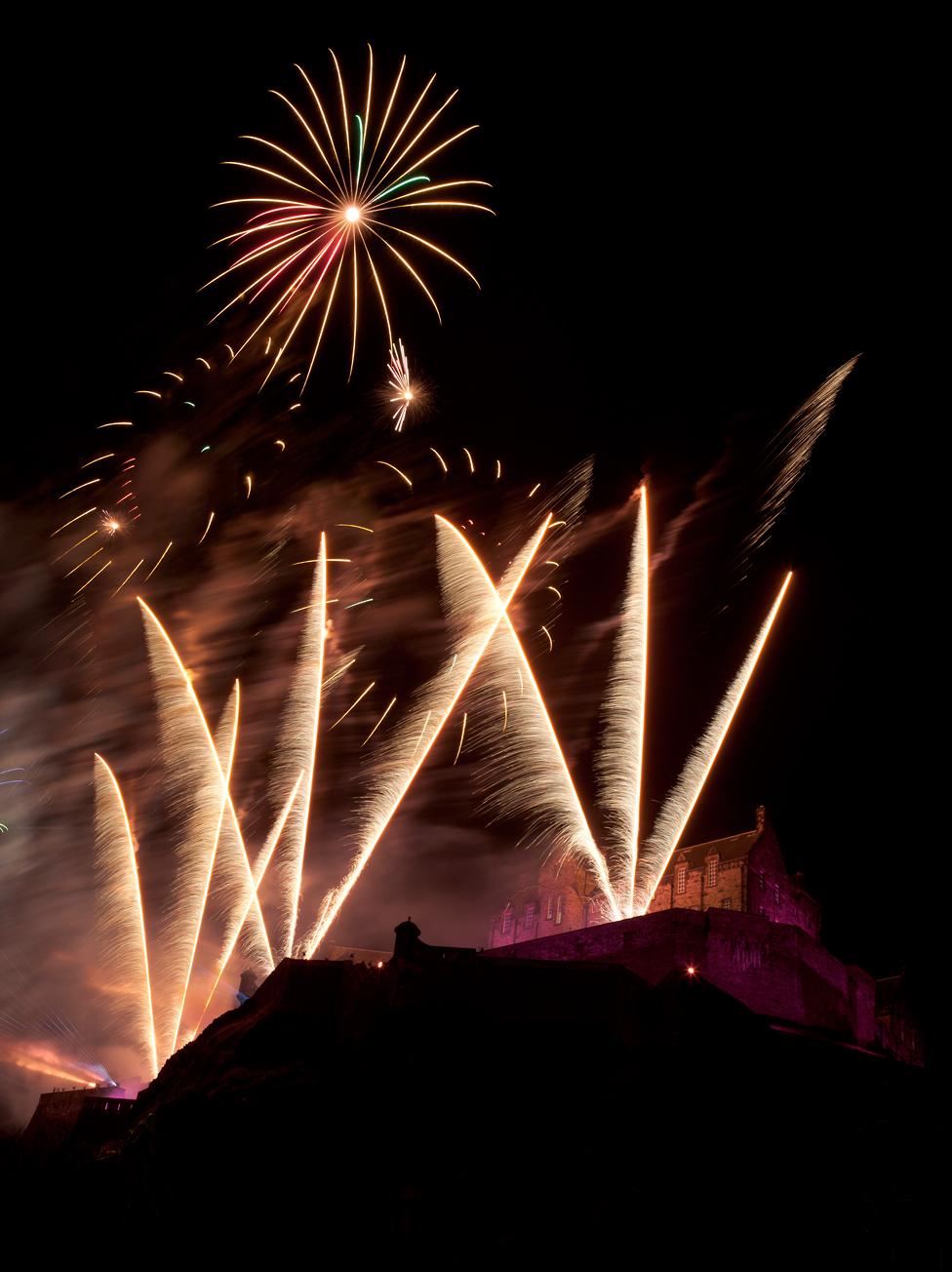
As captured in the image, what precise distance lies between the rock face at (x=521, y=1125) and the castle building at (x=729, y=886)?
12856mm

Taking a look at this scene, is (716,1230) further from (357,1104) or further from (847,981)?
(847,981)

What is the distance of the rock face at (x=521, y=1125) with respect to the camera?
21812 millimetres

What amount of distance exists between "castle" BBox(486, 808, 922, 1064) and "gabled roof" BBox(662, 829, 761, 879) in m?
0.07

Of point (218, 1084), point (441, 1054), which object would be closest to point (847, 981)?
point (441, 1054)

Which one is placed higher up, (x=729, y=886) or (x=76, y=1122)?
(x=729, y=886)

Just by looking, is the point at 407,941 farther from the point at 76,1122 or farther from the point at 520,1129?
the point at 76,1122

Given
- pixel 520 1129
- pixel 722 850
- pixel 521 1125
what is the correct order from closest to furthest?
pixel 520 1129, pixel 521 1125, pixel 722 850

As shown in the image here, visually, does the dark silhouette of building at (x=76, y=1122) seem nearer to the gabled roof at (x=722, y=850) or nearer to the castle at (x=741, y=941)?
the castle at (x=741, y=941)

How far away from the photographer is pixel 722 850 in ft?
149

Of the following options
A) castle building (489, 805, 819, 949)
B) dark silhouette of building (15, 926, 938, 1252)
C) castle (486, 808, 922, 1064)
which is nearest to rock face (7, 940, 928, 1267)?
dark silhouette of building (15, 926, 938, 1252)

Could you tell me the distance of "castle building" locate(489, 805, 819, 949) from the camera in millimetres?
43562

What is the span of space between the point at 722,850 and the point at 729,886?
219 cm

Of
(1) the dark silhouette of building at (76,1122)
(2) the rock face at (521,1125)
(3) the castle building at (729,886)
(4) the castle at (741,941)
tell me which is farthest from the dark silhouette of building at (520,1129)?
(3) the castle building at (729,886)

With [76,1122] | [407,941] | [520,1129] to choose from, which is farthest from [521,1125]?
[76,1122]
